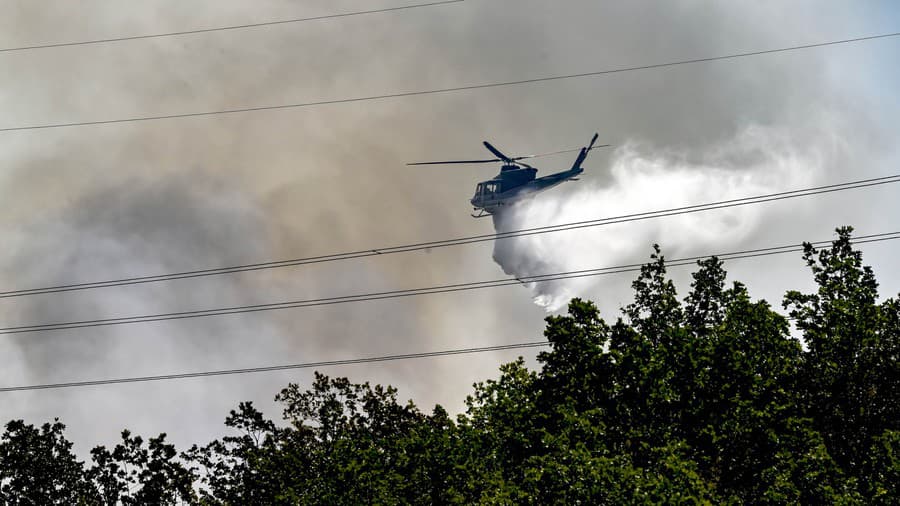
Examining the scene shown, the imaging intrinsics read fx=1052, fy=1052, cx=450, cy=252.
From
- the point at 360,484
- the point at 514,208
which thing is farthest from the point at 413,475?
the point at 514,208

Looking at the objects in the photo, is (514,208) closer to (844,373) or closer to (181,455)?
(181,455)

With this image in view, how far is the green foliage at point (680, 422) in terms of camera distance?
44188 millimetres

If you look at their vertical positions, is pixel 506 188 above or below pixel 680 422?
above

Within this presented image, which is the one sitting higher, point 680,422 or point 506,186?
point 506,186

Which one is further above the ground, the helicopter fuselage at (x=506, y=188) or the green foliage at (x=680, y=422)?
the helicopter fuselage at (x=506, y=188)

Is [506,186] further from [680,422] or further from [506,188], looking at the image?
[680,422]

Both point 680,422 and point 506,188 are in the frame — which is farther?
point 506,188

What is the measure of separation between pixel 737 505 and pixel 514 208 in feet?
284

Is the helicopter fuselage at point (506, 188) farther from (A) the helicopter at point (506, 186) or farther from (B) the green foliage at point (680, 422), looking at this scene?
(B) the green foliage at point (680, 422)

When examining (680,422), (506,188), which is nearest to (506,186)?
(506,188)

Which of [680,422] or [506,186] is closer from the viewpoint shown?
[680,422]

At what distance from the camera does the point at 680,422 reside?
47562 mm

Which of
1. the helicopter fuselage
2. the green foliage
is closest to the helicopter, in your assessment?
the helicopter fuselage

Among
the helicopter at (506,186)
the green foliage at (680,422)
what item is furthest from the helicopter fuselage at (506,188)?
the green foliage at (680,422)
